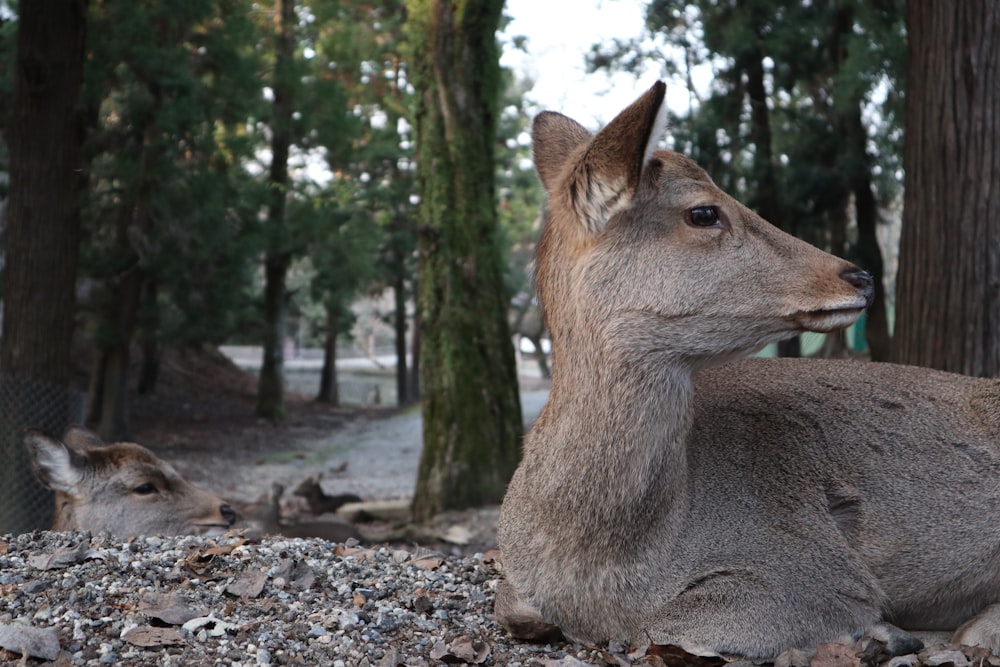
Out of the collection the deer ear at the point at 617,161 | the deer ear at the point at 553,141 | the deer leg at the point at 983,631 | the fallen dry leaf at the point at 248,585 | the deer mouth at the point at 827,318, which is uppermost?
the deer ear at the point at 553,141

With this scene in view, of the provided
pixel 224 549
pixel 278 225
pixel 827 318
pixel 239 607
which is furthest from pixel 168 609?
pixel 278 225

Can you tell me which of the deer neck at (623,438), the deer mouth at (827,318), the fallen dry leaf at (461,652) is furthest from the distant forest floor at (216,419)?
the deer mouth at (827,318)

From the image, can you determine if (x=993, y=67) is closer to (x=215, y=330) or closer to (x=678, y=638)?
(x=678, y=638)

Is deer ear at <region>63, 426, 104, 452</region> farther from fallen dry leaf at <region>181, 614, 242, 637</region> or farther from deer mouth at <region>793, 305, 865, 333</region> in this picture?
deer mouth at <region>793, 305, 865, 333</region>

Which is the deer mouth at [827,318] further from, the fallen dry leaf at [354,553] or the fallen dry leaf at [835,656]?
the fallen dry leaf at [354,553]

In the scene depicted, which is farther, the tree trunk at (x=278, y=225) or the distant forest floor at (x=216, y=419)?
the tree trunk at (x=278, y=225)

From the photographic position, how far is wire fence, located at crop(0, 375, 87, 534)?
9.98 metres

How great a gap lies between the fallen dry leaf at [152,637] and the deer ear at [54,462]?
321 cm

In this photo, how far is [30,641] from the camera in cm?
404

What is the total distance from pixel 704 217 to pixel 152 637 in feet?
9.04

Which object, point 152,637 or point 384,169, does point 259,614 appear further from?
point 384,169

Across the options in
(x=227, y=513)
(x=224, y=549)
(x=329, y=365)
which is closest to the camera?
(x=224, y=549)

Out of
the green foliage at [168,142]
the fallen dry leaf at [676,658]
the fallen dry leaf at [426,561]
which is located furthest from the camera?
the green foliage at [168,142]

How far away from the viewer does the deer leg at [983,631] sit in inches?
179
